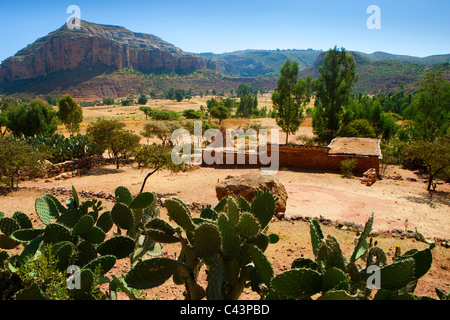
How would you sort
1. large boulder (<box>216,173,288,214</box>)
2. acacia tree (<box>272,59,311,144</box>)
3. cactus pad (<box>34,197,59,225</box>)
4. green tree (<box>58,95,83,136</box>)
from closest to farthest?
cactus pad (<box>34,197,59,225</box>) → large boulder (<box>216,173,288,214</box>) → acacia tree (<box>272,59,311,144</box>) → green tree (<box>58,95,83,136</box>)

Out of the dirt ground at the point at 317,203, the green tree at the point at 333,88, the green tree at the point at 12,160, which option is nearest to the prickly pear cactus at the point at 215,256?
the dirt ground at the point at 317,203

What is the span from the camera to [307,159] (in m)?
14.8

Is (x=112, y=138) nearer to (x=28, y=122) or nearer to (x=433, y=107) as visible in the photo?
(x=28, y=122)

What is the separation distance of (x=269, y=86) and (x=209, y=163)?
145 metres

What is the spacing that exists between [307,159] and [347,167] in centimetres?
216

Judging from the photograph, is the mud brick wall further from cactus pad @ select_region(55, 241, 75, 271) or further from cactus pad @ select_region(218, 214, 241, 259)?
cactus pad @ select_region(55, 241, 75, 271)

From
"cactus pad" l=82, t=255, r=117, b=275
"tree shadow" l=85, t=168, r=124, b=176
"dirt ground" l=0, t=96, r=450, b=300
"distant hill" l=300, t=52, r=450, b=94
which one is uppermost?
"distant hill" l=300, t=52, r=450, b=94

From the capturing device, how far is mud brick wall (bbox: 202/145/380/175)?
44.1 feet

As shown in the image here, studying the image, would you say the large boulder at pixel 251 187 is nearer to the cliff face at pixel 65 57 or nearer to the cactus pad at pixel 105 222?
the cactus pad at pixel 105 222

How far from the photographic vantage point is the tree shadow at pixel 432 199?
30.6 ft

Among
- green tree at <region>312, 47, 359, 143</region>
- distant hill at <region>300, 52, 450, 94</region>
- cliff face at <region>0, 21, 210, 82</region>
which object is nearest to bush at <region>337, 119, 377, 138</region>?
green tree at <region>312, 47, 359, 143</region>

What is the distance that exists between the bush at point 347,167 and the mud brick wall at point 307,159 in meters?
0.39

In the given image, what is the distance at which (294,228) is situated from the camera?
662 centimetres

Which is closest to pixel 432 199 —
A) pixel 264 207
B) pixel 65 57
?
pixel 264 207
